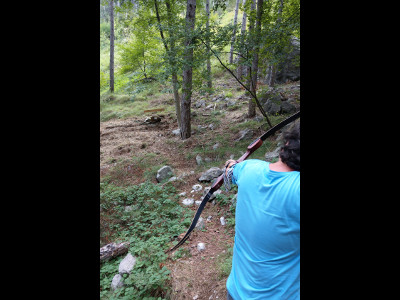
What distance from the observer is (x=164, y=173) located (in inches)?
272

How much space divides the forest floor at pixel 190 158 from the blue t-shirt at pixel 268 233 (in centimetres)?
189

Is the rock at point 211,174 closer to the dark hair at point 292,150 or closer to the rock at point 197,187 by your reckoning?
the rock at point 197,187

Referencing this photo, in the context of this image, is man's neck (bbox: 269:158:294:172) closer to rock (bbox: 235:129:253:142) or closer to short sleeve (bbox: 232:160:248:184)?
short sleeve (bbox: 232:160:248:184)

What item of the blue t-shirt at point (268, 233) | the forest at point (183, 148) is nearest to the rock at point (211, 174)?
the forest at point (183, 148)

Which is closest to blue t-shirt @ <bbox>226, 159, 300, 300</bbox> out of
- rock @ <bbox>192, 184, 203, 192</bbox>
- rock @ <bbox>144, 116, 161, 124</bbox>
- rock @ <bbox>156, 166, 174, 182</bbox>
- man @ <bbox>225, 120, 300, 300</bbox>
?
man @ <bbox>225, 120, 300, 300</bbox>

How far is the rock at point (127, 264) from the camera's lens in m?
3.53

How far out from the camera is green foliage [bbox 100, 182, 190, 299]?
3205 mm

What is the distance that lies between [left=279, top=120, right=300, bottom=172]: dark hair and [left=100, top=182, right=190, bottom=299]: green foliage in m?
2.69

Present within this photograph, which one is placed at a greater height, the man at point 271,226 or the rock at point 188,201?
the man at point 271,226

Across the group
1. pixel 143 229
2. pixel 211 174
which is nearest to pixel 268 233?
pixel 143 229
